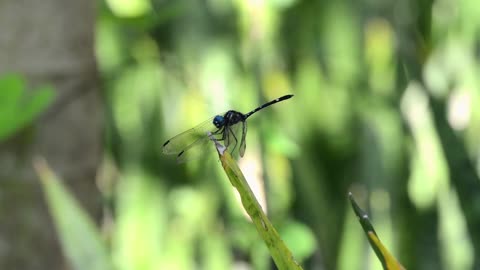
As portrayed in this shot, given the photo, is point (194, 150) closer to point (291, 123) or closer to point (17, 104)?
point (17, 104)

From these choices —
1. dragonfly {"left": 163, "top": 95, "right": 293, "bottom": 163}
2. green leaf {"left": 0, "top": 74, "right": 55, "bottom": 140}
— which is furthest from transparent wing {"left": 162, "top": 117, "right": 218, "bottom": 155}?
green leaf {"left": 0, "top": 74, "right": 55, "bottom": 140}

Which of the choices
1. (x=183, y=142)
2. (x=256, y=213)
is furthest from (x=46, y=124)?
(x=256, y=213)

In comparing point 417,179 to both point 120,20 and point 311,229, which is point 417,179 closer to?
point 311,229

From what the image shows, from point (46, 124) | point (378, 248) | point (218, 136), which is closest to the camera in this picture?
point (378, 248)

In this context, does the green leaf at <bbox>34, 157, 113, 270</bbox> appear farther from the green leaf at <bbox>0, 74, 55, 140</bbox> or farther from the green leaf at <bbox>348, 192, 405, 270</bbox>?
the green leaf at <bbox>348, 192, 405, 270</bbox>

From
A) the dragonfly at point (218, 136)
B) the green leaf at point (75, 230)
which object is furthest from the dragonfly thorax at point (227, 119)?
the green leaf at point (75, 230)
